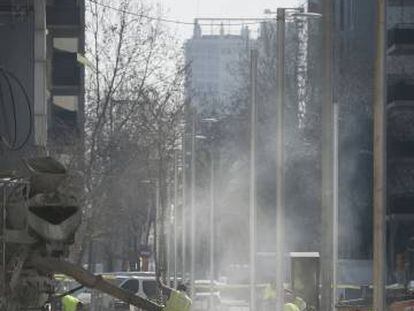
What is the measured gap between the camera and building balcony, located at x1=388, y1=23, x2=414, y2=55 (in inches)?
2606

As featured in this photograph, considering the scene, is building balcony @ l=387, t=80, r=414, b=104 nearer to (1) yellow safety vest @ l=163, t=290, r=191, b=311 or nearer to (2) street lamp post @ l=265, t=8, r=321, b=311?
(2) street lamp post @ l=265, t=8, r=321, b=311

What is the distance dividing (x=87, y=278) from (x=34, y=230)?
1.32 metres

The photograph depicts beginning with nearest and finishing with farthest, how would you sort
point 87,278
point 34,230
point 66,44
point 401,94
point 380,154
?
1. point 34,230
2. point 87,278
3. point 380,154
4. point 66,44
5. point 401,94

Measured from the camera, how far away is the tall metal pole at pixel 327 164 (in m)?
20.2

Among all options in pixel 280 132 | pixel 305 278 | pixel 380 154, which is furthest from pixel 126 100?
pixel 380 154

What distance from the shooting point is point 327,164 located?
2061 centimetres

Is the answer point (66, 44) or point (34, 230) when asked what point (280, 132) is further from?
point (66, 44)

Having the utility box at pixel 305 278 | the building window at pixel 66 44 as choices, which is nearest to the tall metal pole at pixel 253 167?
the utility box at pixel 305 278

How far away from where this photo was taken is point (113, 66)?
48719 mm

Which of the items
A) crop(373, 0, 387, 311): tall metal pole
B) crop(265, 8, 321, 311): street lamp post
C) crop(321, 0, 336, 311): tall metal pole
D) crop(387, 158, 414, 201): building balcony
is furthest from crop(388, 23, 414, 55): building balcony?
crop(373, 0, 387, 311): tall metal pole

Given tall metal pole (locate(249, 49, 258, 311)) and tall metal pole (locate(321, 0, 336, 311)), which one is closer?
tall metal pole (locate(321, 0, 336, 311))

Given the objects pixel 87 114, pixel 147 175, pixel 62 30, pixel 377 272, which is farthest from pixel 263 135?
pixel 377 272

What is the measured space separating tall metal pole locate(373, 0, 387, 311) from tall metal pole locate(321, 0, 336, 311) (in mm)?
2452

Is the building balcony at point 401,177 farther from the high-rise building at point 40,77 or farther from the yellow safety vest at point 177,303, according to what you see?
the yellow safety vest at point 177,303
